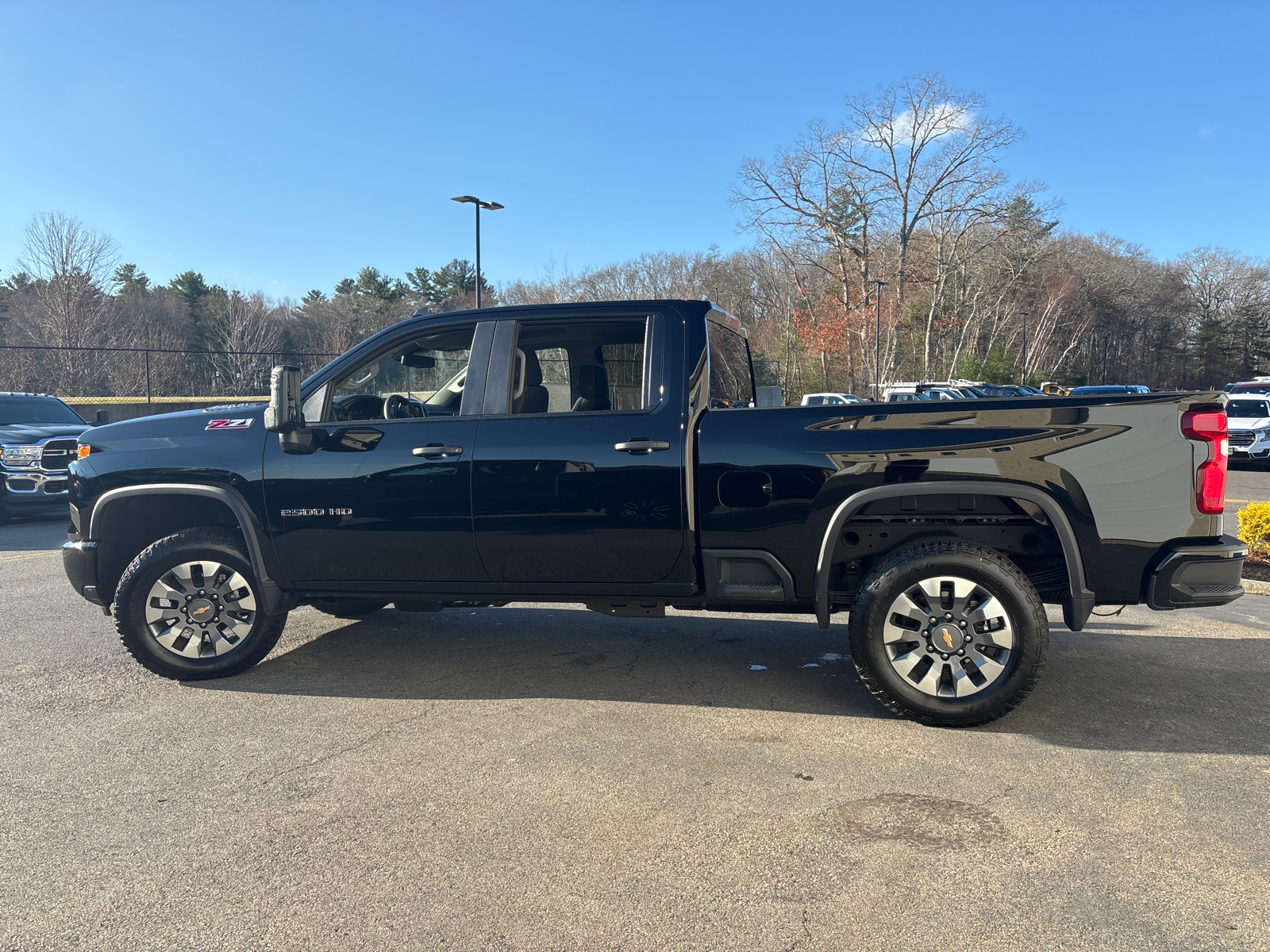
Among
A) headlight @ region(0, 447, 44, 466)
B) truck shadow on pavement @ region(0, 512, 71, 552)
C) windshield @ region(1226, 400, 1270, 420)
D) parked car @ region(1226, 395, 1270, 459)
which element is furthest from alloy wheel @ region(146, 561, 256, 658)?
windshield @ region(1226, 400, 1270, 420)

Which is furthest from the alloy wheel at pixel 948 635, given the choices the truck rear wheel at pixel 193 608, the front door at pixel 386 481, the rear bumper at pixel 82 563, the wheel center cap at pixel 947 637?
the rear bumper at pixel 82 563

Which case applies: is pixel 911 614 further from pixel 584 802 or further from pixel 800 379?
pixel 800 379

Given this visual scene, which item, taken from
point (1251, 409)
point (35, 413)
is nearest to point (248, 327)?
point (35, 413)

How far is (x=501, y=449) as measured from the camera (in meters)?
4.41

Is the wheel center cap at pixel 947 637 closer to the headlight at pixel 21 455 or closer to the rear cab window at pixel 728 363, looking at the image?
the rear cab window at pixel 728 363

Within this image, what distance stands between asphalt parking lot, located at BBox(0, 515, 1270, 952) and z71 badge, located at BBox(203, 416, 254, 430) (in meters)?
1.45

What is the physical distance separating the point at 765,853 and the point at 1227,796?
1893 mm

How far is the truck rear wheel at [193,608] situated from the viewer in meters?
4.73

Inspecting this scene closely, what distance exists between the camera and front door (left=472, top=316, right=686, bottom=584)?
14.0 feet

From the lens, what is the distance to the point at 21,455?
1152cm

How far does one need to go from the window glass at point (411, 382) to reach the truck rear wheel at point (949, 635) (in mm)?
2433

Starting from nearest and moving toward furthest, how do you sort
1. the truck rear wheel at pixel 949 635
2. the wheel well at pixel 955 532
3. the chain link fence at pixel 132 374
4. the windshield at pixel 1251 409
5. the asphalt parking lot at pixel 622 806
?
the asphalt parking lot at pixel 622 806, the truck rear wheel at pixel 949 635, the wheel well at pixel 955 532, the windshield at pixel 1251 409, the chain link fence at pixel 132 374

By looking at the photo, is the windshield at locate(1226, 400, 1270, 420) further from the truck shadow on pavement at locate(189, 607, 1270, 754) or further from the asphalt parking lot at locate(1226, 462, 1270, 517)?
the truck shadow on pavement at locate(189, 607, 1270, 754)

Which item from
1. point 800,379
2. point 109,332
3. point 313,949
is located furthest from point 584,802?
point 800,379
